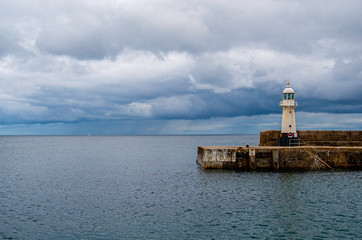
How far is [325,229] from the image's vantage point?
18.0 m


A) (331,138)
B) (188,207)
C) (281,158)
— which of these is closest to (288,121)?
(331,138)

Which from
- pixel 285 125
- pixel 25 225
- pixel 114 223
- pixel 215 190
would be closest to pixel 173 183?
pixel 215 190

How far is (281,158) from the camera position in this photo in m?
38.3

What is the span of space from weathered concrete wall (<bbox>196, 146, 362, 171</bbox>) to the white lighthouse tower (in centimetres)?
568

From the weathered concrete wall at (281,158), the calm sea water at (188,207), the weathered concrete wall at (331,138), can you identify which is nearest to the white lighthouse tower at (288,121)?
the weathered concrete wall at (331,138)

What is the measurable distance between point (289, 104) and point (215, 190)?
2172 centimetres

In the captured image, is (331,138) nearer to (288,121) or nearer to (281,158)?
(288,121)

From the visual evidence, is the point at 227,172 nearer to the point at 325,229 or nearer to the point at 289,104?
the point at 289,104

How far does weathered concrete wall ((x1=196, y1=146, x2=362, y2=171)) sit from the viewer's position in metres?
38.1

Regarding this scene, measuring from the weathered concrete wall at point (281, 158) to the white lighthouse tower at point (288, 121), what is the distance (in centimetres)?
568

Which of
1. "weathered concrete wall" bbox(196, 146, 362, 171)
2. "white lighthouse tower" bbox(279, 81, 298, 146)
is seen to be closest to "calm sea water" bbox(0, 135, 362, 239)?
"weathered concrete wall" bbox(196, 146, 362, 171)

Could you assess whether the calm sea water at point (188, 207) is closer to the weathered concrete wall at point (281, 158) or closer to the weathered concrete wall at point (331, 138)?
the weathered concrete wall at point (281, 158)

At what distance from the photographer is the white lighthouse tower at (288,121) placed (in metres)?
44.3

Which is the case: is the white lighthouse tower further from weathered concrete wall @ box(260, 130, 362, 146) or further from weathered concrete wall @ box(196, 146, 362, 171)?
weathered concrete wall @ box(196, 146, 362, 171)
